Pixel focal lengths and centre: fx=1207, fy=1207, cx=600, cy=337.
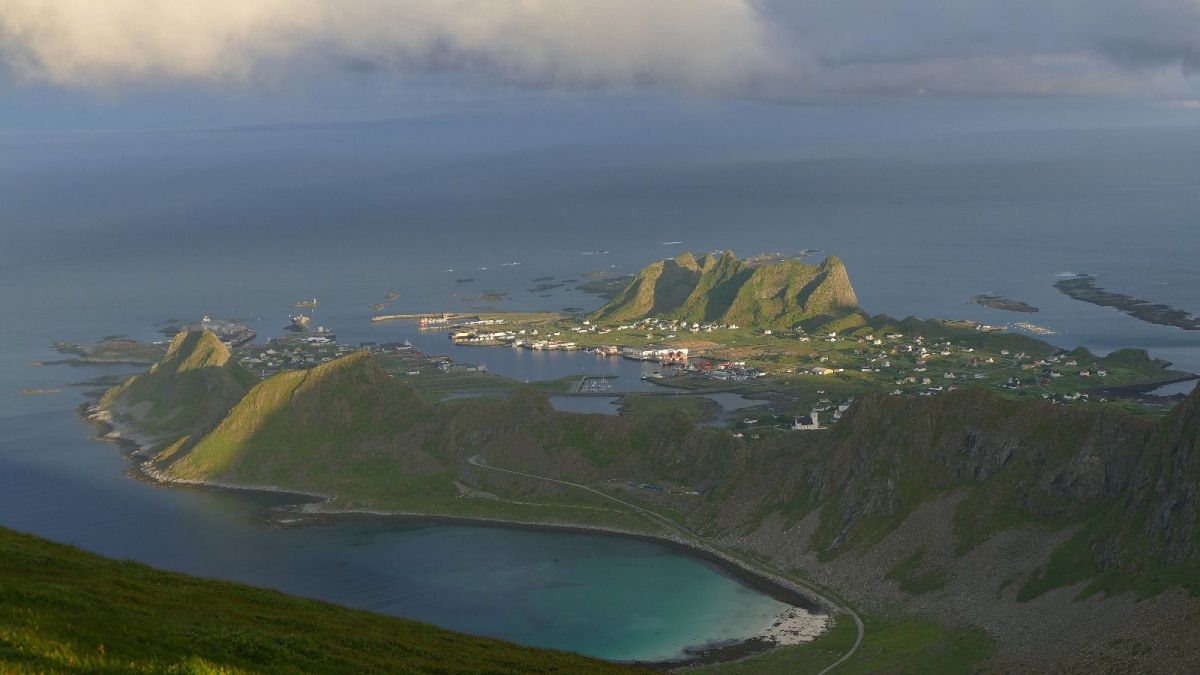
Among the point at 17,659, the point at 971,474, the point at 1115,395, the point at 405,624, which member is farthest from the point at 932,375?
the point at 17,659

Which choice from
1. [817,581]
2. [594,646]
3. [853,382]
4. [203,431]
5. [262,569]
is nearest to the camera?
[594,646]

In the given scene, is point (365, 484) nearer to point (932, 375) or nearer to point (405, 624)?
point (405, 624)

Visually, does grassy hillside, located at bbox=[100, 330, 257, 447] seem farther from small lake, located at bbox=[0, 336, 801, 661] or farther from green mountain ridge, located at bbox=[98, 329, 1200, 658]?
small lake, located at bbox=[0, 336, 801, 661]

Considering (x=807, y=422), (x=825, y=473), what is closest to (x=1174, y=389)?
(x=807, y=422)

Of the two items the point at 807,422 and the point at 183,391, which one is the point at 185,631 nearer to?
the point at 807,422

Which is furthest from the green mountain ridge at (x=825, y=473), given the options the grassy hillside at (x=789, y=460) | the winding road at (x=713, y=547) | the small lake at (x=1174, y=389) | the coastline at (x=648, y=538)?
the small lake at (x=1174, y=389)

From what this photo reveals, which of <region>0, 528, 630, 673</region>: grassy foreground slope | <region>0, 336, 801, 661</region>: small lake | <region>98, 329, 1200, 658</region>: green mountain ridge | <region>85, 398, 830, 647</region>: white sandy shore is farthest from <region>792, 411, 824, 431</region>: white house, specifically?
<region>0, 528, 630, 673</region>: grassy foreground slope
